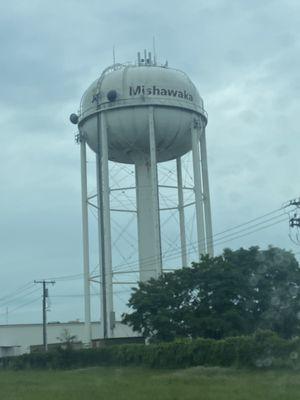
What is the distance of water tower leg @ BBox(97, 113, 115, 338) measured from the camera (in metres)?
47.7

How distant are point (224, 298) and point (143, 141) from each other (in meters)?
11.1

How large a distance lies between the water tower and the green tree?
1982mm

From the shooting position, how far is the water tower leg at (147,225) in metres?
49.2

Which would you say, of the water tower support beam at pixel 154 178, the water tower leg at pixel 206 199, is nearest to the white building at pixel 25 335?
the water tower leg at pixel 206 199

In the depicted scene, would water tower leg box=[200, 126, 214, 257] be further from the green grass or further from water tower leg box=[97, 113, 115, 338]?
the green grass

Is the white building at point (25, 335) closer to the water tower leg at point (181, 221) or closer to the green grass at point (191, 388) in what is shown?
the water tower leg at point (181, 221)

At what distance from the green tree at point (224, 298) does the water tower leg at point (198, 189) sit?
5.02ft

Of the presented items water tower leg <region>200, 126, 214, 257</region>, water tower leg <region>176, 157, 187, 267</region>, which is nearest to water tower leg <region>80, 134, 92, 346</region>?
water tower leg <region>176, 157, 187, 267</region>

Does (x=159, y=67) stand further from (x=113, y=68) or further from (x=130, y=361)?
(x=130, y=361)

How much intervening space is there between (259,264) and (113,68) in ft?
53.4

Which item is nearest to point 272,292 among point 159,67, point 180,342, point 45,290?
point 180,342

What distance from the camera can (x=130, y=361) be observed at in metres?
44.3

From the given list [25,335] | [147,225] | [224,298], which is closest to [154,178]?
[147,225]

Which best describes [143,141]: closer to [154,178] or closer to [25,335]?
[154,178]
